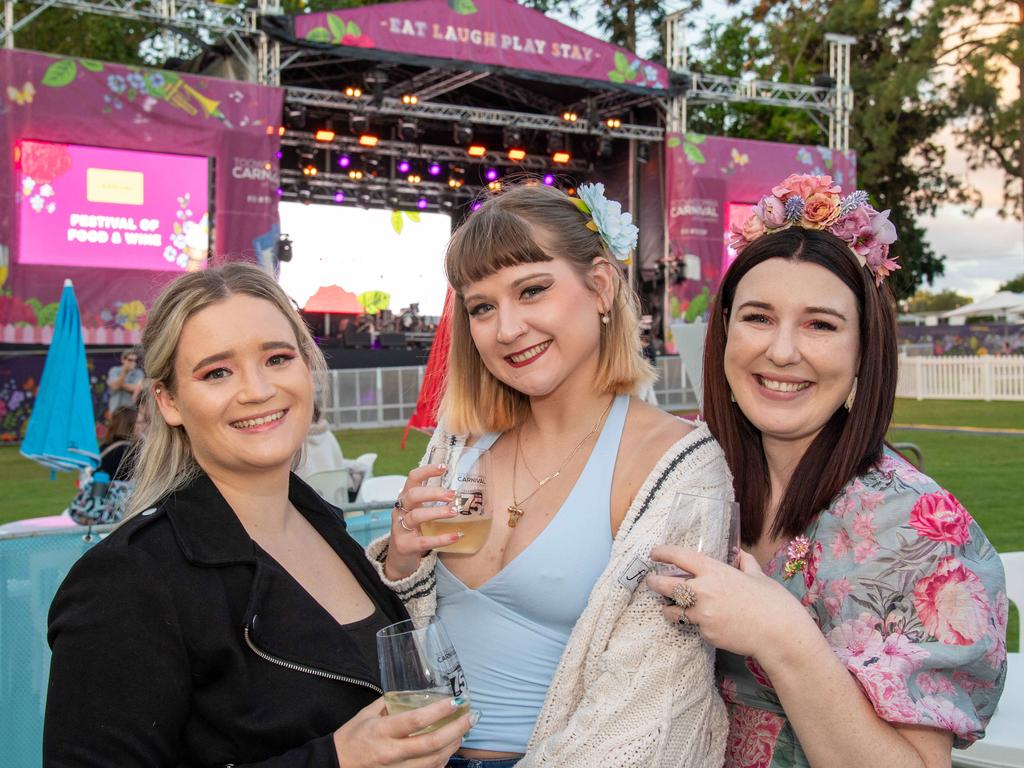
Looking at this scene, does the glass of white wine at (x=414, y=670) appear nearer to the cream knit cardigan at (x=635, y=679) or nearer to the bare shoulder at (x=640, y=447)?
the cream knit cardigan at (x=635, y=679)

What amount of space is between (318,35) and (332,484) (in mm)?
11027

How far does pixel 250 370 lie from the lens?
176cm

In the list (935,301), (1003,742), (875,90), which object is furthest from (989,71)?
(935,301)

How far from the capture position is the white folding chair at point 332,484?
5.98 metres

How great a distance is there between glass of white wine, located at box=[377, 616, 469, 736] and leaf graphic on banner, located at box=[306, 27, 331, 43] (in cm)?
1503

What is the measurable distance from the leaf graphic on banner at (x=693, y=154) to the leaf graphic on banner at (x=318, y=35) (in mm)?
7700

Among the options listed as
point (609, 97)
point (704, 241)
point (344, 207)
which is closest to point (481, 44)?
point (609, 97)

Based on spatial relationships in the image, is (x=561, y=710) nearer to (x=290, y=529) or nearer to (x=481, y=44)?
(x=290, y=529)

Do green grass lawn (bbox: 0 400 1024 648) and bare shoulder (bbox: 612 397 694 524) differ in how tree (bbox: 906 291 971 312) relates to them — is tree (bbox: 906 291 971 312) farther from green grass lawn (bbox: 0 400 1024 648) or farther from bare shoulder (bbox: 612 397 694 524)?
bare shoulder (bbox: 612 397 694 524)

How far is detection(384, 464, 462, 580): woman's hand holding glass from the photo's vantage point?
6.07 ft

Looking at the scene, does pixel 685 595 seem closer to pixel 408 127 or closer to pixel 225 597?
pixel 225 597

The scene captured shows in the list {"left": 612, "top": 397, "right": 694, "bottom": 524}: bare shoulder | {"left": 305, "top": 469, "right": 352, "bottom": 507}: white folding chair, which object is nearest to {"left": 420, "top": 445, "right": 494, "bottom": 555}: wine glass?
{"left": 612, "top": 397, "right": 694, "bottom": 524}: bare shoulder

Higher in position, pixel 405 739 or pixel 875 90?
pixel 875 90

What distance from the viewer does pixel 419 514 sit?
1.85 m
